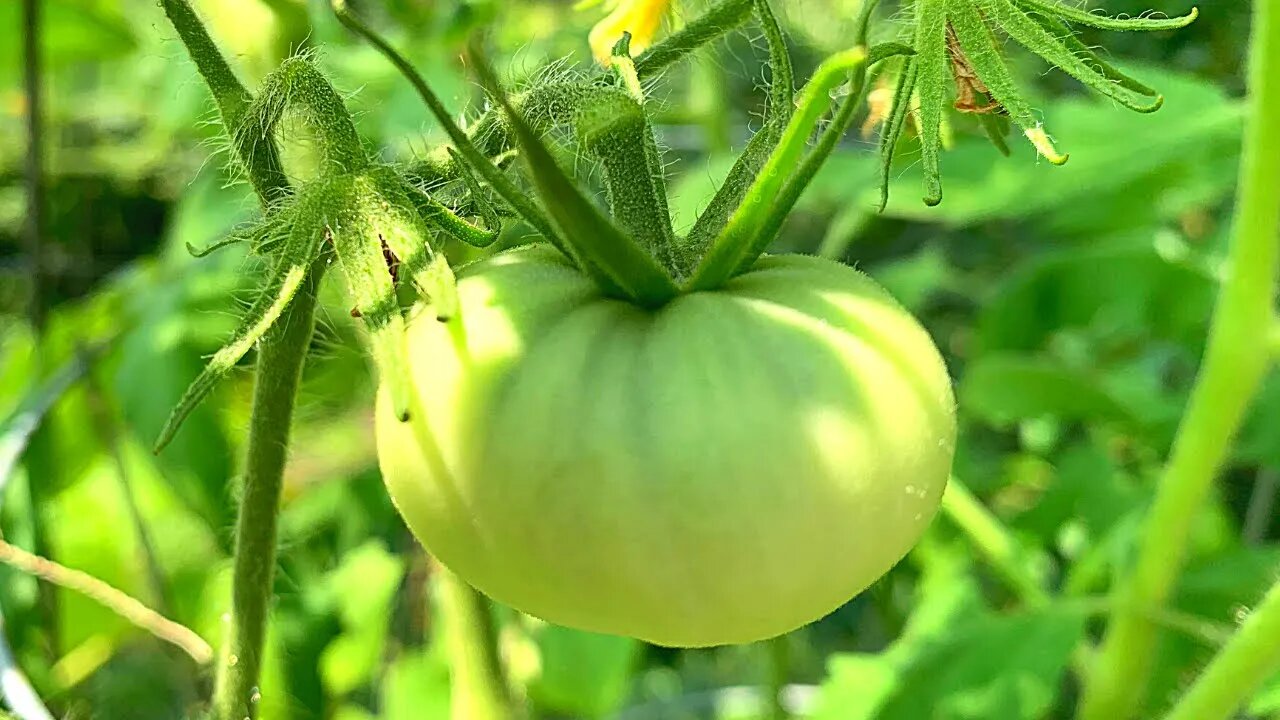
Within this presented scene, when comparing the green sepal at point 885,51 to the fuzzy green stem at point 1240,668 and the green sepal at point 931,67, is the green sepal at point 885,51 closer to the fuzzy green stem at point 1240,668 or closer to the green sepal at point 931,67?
the green sepal at point 931,67

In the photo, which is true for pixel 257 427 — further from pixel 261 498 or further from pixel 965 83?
pixel 965 83

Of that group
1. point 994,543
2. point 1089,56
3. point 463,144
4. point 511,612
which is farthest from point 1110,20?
point 511,612

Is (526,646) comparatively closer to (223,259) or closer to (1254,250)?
(223,259)

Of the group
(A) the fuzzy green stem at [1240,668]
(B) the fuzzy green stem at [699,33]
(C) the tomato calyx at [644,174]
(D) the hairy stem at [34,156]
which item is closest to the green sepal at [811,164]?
(C) the tomato calyx at [644,174]

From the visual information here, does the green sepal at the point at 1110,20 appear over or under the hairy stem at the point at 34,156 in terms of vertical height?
over

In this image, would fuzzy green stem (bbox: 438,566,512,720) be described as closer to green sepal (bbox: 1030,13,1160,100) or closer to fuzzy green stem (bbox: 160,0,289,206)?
fuzzy green stem (bbox: 160,0,289,206)

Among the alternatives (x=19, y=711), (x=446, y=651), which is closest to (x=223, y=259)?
(x=446, y=651)
